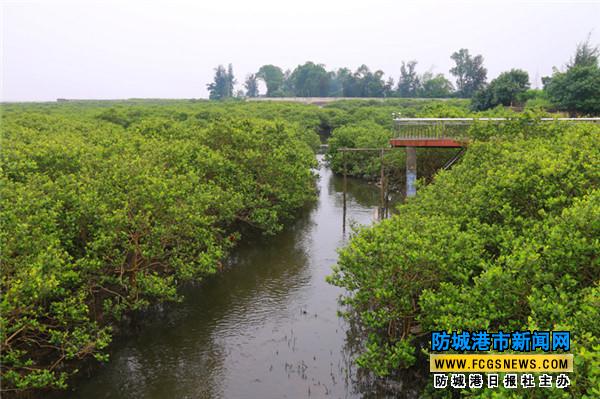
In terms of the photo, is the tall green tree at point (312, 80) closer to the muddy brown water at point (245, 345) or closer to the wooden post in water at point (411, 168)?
the wooden post in water at point (411, 168)

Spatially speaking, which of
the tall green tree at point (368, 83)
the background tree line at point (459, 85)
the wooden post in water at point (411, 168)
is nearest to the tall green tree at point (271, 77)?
the background tree line at point (459, 85)

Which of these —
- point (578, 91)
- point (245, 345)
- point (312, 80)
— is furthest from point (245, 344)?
point (312, 80)

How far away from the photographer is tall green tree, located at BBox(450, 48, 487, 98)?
107 m

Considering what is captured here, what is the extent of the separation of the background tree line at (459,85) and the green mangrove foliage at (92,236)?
2022 centimetres

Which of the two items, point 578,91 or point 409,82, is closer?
point 578,91

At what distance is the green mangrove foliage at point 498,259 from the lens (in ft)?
34.1

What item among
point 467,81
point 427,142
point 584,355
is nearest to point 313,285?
point 427,142

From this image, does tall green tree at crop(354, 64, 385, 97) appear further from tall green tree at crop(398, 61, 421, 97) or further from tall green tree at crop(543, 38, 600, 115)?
tall green tree at crop(543, 38, 600, 115)

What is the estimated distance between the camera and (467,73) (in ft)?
A: 372

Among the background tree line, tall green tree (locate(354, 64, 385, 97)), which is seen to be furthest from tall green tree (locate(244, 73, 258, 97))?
tall green tree (locate(354, 64, 385, 97))

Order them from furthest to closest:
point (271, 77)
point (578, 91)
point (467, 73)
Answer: point (271, 77) → point (467, 73) → point (578, 91)

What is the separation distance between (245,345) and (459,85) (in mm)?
112523

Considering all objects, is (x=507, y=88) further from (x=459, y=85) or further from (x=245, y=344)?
(x=459, y=85)

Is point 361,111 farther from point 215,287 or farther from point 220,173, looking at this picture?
point 215,287
